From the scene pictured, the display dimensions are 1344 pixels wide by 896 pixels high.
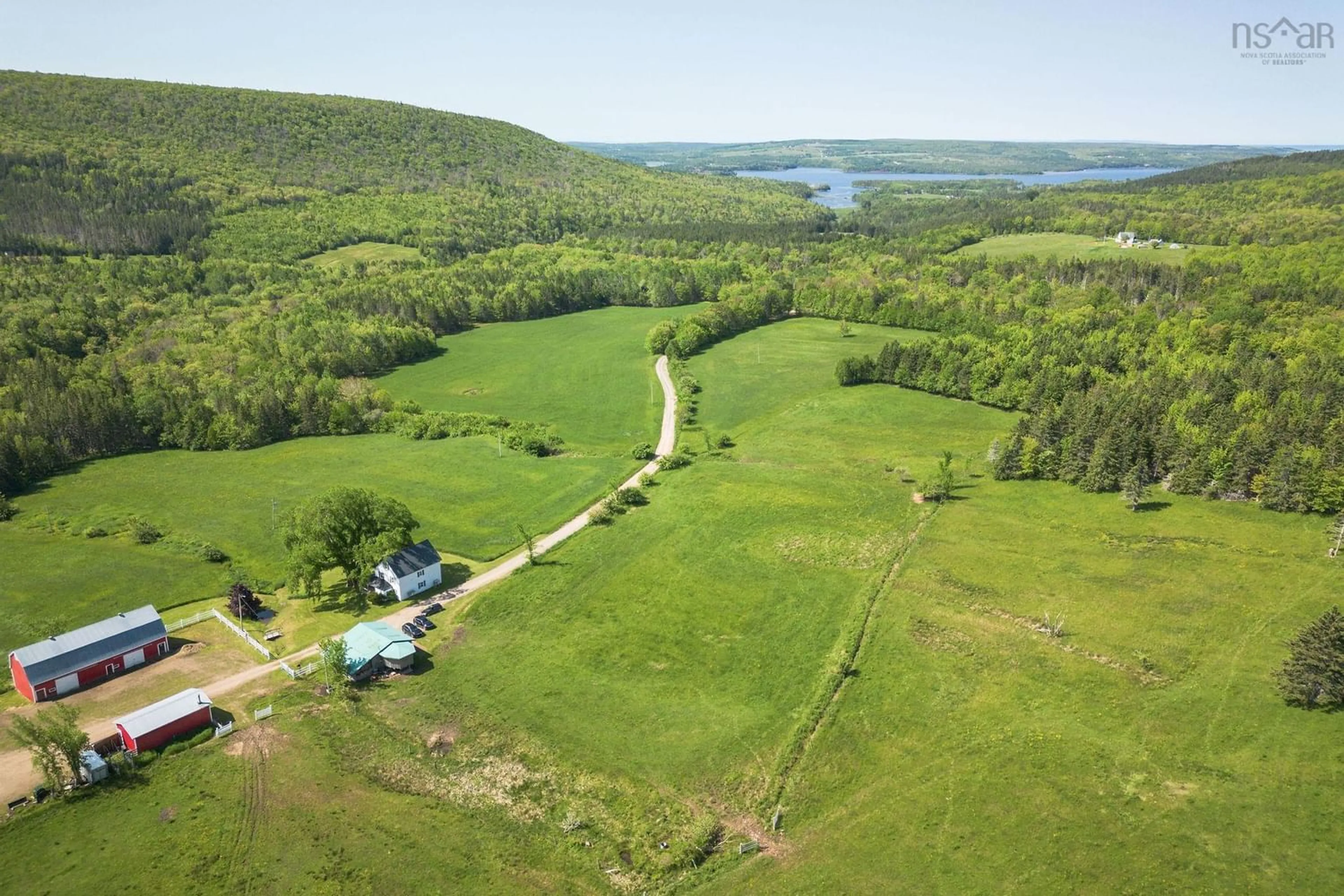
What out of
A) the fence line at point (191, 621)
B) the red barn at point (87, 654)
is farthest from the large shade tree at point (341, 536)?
the red barn at point (87, 654)

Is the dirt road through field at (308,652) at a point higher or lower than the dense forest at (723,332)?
lower

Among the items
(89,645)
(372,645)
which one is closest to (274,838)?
(372,645)

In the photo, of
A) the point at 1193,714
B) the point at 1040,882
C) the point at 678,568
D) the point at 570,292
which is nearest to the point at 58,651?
the point at 678,568

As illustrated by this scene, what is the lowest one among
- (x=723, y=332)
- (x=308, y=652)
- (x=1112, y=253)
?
(x=308, y=652)

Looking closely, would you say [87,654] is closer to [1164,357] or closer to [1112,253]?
[1164,357]

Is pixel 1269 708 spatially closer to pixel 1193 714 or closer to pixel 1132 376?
pixel 1193 714

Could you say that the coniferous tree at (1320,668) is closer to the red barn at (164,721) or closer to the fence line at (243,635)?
the red barn at (164,721)
